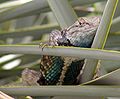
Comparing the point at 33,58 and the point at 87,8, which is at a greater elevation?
the point at 87,8

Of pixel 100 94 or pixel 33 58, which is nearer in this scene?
pixel 100 94

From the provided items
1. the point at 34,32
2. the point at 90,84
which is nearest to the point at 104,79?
the point at 90,84

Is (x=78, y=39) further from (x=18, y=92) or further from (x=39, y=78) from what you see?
(x=18, y=92)

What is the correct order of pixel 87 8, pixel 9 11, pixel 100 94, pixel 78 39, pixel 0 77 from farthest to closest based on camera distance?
pixel 87 8
pixel 0 77
pixel 9 11
pixel 78 39
pixel 100 94

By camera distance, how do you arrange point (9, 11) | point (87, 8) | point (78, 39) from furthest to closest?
point (87, 8) < point (9, 11) < point (78, 39)

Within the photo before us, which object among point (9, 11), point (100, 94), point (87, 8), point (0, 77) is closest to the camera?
point (100, 94)

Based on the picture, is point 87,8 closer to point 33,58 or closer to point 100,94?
point 33,58

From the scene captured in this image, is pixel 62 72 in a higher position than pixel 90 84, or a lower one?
higher

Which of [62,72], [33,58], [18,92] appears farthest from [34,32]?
[18,92]

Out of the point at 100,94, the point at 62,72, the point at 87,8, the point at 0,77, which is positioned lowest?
the point at 100,94
